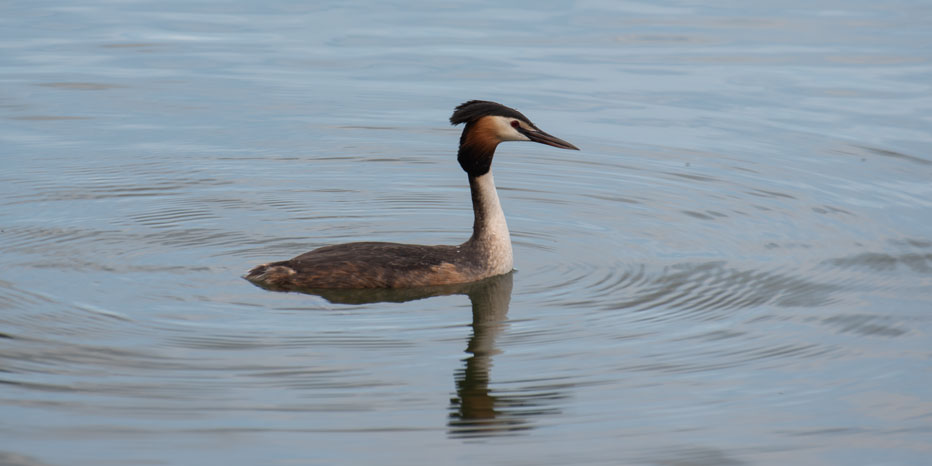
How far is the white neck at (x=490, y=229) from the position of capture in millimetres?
11539

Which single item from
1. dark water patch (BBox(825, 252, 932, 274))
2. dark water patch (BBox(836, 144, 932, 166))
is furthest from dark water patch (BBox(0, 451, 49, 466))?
dark water patch (BBox(836, 144, 932, 166))

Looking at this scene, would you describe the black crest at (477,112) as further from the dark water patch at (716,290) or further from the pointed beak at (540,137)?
the dark water patch at (716,290)

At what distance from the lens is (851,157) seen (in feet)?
51.2

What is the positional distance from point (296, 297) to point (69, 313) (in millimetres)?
1641

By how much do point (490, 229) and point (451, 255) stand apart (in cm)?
38

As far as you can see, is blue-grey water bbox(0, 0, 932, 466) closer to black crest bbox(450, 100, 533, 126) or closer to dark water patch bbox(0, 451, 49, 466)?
dark water patch bbox(0, 451, 49, 466)

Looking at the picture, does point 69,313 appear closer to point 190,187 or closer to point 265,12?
point 190,187

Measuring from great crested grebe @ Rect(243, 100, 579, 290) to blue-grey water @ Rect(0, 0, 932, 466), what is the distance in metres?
0.21

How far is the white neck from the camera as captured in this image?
11.5 m

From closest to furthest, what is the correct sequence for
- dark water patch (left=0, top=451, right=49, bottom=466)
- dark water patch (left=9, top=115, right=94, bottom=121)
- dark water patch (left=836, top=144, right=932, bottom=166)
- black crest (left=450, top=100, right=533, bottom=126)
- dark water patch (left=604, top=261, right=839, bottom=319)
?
dark water patch (left=0, top=451, right=49, bottom=466) → dark water patch (left=604, top=261, right=839, bottom=319) → black crest (left=450, top=100, right=533, bottom=126) → dark water patch (left=836, top=144, right=932, bottom=166) → dark water patch (left=9, top=115, right=94, bottom=121)

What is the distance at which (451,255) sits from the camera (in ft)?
37.7

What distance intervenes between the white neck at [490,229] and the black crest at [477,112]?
52cm

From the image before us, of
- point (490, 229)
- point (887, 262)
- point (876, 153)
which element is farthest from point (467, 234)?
point (876, 153)

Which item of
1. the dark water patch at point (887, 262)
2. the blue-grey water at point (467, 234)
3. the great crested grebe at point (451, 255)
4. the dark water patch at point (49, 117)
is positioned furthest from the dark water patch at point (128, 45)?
the dark water patch at point (887, 262)
